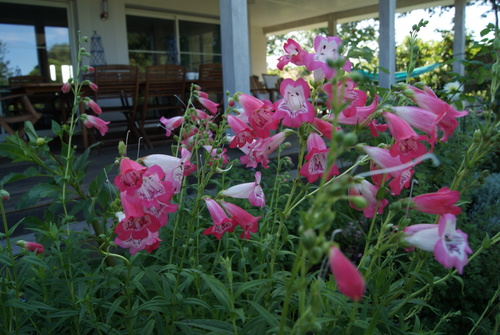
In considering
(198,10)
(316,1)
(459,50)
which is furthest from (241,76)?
(316,1)

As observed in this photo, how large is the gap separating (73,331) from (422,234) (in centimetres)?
94

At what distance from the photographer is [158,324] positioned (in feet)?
3.06

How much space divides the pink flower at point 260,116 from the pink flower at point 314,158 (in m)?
0.09

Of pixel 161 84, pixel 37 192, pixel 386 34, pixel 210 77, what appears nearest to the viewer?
pixel 37 192

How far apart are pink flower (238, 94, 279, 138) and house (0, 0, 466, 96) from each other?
10.5 ft

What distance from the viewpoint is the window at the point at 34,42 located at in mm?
6613

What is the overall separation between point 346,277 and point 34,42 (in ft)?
25.7

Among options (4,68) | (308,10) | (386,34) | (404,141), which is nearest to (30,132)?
(404,141)

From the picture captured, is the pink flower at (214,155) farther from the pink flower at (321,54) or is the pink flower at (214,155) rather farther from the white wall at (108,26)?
the white wall at (108,26)

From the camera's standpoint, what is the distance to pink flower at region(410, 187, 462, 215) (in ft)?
2.35

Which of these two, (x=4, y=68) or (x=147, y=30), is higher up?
(x=147, y=30)

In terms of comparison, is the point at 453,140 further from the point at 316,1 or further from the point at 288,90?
the point at 316,1

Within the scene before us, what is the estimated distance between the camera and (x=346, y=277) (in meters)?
0.45

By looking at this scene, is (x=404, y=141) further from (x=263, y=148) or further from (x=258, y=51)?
(x=258, y=51)
